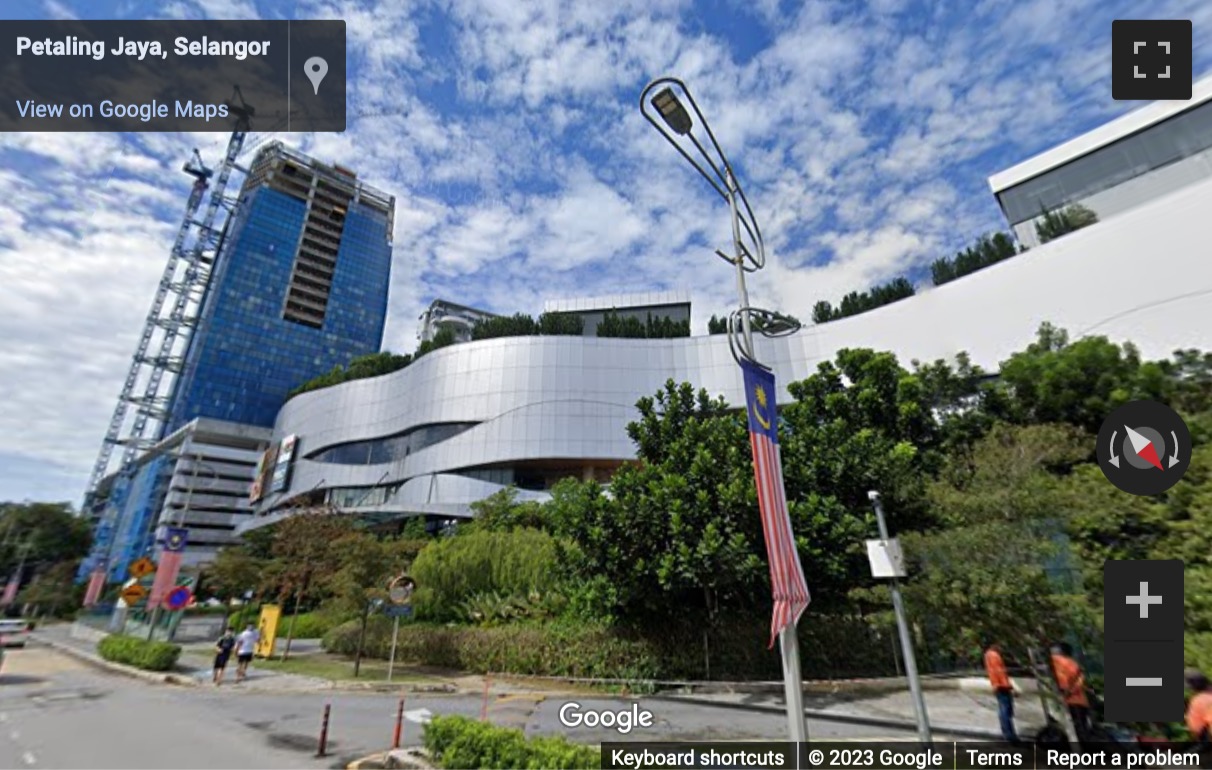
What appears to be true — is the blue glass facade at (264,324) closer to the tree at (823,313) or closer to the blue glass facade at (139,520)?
the blue glass facade at (139,520)

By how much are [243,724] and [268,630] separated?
12703 mm

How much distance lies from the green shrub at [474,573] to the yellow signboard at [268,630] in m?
6.11

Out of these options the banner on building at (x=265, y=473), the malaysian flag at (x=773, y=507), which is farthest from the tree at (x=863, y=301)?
the banner on building at (x=265, y=473)

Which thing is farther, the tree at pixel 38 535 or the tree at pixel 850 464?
the tree at pixel 38 535

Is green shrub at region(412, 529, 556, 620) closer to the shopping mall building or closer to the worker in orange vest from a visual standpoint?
the worker in orange vest

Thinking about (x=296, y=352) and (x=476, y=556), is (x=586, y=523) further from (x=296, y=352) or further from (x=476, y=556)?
(x=296, y=352)

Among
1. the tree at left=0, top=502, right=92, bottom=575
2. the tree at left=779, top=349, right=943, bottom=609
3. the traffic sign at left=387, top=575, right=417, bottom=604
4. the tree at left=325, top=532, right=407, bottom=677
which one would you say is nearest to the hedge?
the tree at left=779, top=349, right=943, bottom=609

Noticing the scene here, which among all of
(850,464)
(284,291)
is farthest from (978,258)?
(284,291)

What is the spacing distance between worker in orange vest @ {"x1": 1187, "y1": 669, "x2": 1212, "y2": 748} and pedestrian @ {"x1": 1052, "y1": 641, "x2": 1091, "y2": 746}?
1.48 metres

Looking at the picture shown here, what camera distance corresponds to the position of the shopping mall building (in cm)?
3148

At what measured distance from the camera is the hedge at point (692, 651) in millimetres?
14883

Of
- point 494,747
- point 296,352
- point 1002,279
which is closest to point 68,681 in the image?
point 494,747

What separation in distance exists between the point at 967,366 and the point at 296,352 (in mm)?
103826

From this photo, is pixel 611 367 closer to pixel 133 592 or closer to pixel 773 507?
pixel 133 592
